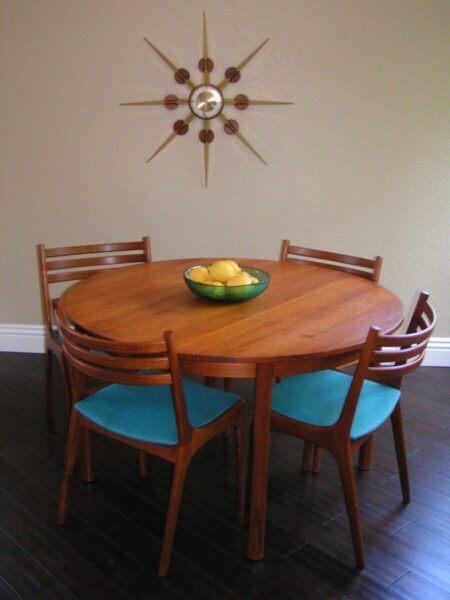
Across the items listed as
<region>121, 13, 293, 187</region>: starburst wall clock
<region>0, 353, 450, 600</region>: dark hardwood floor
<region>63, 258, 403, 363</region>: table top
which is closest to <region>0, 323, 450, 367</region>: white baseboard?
<region>0, 353, 450, 600</region>: dark hardwood floor

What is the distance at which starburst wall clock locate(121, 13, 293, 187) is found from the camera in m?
2.96

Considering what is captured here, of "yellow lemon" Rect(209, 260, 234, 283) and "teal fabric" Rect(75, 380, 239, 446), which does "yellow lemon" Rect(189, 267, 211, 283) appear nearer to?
"yellow lemon" Rect(209, 260, 234, 283)

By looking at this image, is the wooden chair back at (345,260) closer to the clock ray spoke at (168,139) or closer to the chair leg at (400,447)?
the chair leg at (400,447)

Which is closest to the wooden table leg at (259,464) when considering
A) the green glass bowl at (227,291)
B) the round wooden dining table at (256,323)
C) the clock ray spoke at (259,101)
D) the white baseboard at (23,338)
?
the round wooden dining table at (256,323)

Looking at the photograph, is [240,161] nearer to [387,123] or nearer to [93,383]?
[387,123]

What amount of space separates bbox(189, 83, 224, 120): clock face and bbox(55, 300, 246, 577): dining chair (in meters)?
1.59

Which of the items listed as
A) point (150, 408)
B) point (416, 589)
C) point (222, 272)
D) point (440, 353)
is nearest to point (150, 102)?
point (222, 272)

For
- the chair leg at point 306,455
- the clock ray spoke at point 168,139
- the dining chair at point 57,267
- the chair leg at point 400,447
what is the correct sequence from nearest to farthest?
the chair leg at point 400,447 < the chair leg at point 306,455 < the dining chair at point 57,267 < the clock ray spoke at point 168,139

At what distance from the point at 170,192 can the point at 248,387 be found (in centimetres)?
117

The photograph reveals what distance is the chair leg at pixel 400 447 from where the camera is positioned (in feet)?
6.49

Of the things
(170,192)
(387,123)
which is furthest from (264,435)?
(387,123)

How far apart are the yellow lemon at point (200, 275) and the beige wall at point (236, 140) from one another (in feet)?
4.09

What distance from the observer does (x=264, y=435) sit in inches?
67.5

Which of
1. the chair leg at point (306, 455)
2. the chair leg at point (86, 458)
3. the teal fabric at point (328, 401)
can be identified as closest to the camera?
the teal fabric at point (328, 401)
